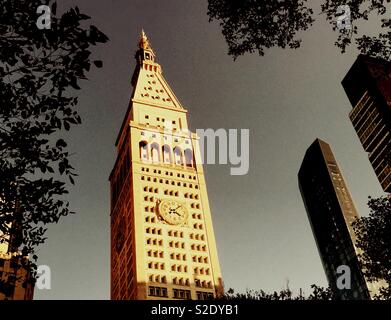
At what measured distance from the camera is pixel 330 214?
173750 mm

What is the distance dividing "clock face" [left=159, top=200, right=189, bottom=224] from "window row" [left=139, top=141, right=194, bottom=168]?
10.5 m

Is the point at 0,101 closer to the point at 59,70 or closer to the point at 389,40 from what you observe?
the point at 59,70

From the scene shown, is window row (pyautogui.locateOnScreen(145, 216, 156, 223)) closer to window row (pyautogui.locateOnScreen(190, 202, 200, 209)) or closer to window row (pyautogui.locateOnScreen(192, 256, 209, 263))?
window row (pyautogui.locateOnScreen(190, 202, 200, 209))

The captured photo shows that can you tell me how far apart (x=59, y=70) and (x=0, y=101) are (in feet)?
5.05

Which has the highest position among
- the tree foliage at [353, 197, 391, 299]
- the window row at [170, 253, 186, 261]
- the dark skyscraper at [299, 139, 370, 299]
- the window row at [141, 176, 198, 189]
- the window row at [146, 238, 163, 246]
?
the dark skyscraper at [299, 139, 370, 299]

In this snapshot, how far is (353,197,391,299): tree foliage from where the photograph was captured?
31.6m

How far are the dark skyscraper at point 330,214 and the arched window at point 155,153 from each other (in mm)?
78003

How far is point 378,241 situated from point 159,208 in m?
55.0

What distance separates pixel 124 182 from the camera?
9400 centimetres

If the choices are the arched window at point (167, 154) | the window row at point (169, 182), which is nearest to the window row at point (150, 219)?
the window row at point (169, 182)

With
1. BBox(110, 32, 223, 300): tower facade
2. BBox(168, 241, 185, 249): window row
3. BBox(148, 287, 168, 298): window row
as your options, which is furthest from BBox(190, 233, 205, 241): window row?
BBox(148, 287, 168, 298): window row

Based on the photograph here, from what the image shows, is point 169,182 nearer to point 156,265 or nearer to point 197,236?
point 197,236
